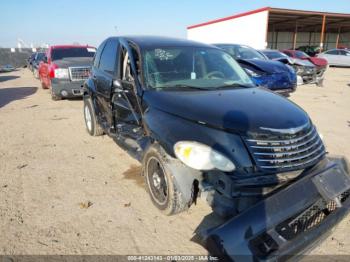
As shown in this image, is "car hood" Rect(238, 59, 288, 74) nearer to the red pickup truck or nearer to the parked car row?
the parked car row

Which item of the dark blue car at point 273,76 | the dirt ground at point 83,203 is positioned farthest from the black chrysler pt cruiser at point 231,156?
the dark blue car at point 273,76

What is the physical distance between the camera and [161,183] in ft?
11.0

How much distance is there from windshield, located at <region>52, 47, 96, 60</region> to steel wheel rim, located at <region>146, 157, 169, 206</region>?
27.7 feet

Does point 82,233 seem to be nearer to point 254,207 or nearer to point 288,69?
point 254,207

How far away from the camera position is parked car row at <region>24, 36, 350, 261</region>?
2.32m

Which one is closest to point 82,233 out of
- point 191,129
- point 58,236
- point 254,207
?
point 58,236

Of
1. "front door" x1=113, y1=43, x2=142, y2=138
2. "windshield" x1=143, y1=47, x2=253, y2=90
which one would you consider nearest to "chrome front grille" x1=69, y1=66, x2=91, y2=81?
"front door" x1=113, y1=43, x2=142, y2=138

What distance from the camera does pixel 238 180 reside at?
2.53 meters

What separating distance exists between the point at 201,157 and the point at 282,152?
72 centimetres

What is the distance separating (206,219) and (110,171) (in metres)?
1.87

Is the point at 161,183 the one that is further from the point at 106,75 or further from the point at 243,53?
the point at 243,53

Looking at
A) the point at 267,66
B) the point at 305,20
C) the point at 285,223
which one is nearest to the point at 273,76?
the point at 267,66

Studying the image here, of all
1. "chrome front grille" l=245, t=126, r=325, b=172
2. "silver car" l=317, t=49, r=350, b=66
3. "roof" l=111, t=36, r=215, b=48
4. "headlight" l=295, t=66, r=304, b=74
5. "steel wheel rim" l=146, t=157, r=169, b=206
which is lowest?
"silver car" l=317, t=49, r=350, b=66

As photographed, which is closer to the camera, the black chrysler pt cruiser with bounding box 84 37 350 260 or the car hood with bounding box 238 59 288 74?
the black chrysler pt cruiser with bounding box 84 37 350 260
